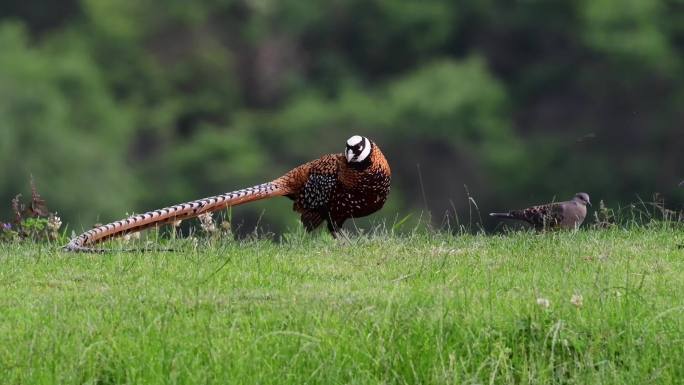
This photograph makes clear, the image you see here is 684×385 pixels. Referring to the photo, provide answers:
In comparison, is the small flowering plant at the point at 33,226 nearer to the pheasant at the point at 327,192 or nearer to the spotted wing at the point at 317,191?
the pheasant at the point at 327,192

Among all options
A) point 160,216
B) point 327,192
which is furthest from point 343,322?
point 327,192

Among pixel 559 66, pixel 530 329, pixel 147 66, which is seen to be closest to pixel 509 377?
pixel 530 329

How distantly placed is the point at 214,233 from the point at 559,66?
184ft

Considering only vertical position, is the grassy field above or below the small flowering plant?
below

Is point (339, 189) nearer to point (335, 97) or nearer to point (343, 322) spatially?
point (343, 322)

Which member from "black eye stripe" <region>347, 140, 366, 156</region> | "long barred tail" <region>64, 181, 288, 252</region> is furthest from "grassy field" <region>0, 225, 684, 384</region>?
"black eye stripe" <region>347, 140, 366, 156</region>

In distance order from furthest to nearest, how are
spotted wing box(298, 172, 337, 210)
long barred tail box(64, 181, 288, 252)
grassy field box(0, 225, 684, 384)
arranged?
spotted wing box(298, 172, 337, 210) → long barred tail box(64, 181, 288, 252) → grassy field box(0, 225, 684, 384)

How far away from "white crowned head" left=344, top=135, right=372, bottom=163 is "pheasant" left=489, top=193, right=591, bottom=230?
1.24 m

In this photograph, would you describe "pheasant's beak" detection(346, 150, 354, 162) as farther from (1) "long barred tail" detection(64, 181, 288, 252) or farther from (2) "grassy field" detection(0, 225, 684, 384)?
(2) "grassy field" detection(0, 225, 684, 384)

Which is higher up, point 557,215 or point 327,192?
point 327,192

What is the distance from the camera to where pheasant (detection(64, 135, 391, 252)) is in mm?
11234

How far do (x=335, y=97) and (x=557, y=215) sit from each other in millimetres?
62250

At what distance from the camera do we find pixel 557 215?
1132 cm

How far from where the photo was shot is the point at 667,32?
65938 millimetres
